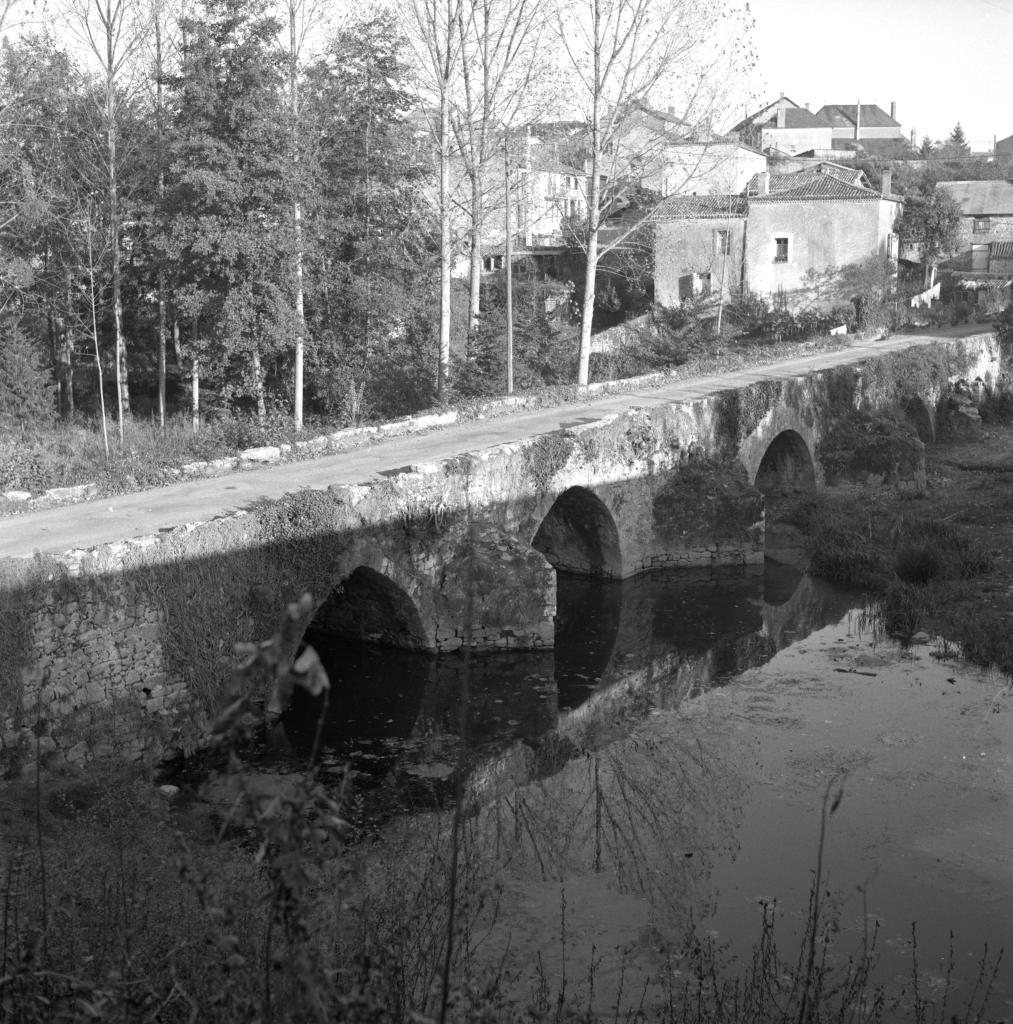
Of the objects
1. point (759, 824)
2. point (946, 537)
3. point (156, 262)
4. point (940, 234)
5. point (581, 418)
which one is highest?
point (940, 234)

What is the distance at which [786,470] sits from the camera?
24.1 metres

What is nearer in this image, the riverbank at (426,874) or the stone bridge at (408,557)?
the riverbank at (426,874)

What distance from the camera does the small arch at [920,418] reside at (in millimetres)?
27969

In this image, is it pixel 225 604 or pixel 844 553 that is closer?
pixel 225 604

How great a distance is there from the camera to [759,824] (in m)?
10.4

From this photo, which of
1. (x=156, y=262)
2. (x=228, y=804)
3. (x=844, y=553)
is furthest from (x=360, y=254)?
(x=228, y=804)

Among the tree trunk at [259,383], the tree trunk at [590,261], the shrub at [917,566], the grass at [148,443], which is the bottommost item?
the shrub at [917,566]

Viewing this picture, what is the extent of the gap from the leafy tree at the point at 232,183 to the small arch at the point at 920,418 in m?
14.4

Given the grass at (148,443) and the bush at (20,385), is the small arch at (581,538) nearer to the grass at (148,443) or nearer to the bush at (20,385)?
the grass at (148,443)

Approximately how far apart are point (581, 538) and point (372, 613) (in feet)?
17.1

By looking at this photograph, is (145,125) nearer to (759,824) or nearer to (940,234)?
(759,824)

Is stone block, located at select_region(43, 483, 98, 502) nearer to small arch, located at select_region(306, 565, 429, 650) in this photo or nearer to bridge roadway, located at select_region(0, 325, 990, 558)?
bridge roadway, located at select_region(0, 325, 990, 558)

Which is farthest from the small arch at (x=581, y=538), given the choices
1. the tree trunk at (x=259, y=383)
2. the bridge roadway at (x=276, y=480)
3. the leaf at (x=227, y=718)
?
the leaf at (x=227, y=718)

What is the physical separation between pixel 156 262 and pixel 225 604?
1344 cm
